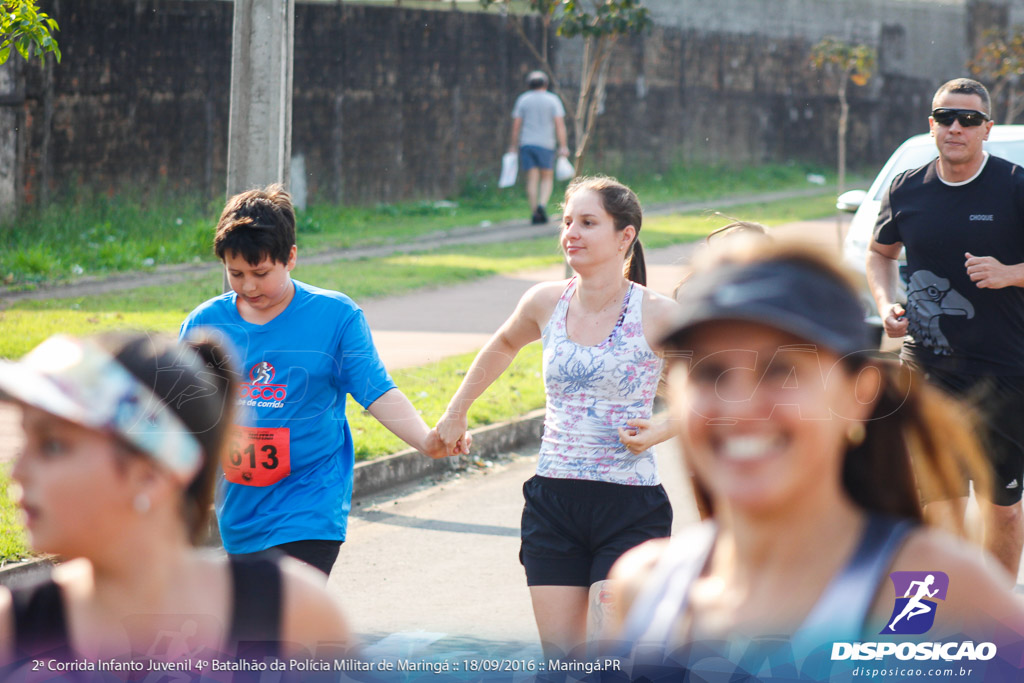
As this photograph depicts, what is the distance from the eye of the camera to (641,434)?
413cm

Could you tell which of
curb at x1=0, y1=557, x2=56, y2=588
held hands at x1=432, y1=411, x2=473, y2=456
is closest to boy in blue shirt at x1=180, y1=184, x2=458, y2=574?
held hands at x1=432, y1=411, x2=473, y2=456

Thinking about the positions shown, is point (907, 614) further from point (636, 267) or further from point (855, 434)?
point (636, 267)

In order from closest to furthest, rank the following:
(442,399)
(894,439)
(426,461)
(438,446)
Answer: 1. (894,439)
2. (438,446)
3. (426,461)
4. (442,399)

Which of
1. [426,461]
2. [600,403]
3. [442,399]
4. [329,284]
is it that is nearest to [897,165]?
[442,399]

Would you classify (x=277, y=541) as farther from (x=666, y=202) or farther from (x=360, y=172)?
(x=666, y=202)

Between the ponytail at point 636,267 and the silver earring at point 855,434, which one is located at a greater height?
the silver earring at point 855,434

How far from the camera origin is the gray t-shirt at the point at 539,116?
19.3m

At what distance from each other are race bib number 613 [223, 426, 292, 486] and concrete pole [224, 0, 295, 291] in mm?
3038

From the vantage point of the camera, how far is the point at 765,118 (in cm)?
2983

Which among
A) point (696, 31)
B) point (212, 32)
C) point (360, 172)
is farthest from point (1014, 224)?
point (696, 31)

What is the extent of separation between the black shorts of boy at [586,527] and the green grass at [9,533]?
2.30 m

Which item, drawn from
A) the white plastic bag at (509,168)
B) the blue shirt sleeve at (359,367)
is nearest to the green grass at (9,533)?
the blue shirt sleeve at (359,367)

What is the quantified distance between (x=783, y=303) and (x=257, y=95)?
5.85m

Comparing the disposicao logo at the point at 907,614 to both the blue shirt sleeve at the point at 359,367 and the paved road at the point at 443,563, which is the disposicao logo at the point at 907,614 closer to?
the blue shirt sleeve at the point at 359,367
